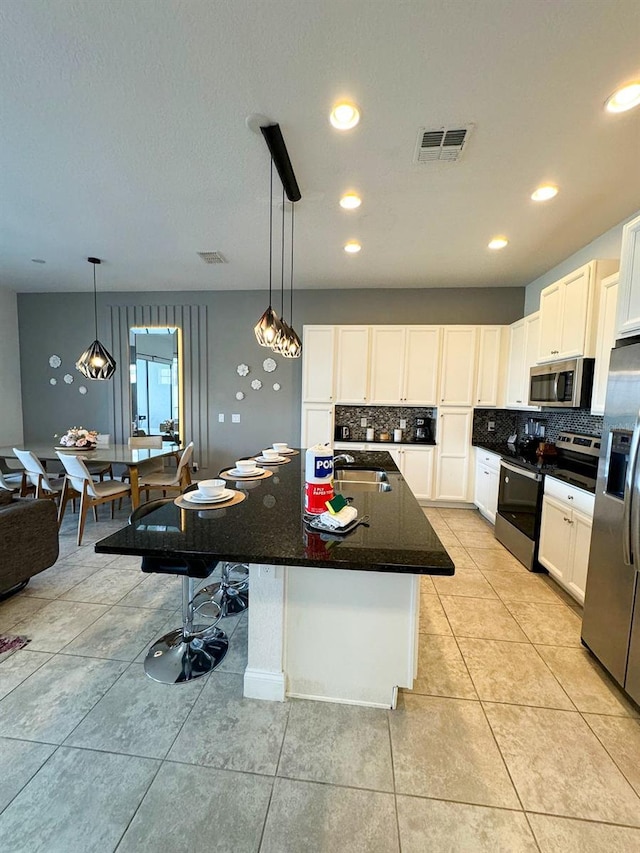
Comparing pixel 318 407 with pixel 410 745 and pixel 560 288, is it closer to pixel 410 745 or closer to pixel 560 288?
pixel 560 288

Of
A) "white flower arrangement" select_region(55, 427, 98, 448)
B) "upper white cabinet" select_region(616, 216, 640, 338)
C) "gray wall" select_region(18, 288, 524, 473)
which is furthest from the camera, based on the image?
"gray wall" select_region(18, 288, 524, 473)

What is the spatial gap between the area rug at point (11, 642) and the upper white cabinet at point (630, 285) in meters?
3.75

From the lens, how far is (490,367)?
438 cm

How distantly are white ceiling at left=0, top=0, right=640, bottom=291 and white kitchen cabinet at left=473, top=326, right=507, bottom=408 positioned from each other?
109cm

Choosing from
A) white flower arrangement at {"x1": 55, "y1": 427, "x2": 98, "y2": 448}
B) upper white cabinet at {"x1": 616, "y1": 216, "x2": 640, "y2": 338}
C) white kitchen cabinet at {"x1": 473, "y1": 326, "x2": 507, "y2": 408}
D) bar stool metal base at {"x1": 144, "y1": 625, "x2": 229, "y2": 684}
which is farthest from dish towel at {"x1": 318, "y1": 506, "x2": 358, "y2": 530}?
white flower arrangement at {"x1": 55, "y1": 427, "x2": 98, "y2": 448}

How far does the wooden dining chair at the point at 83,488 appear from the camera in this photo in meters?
3.41

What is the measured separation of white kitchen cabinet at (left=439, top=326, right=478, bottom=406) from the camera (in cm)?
438

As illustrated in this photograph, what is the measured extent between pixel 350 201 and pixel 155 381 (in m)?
4.46

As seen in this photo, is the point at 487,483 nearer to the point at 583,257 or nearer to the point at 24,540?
the point at 583,257

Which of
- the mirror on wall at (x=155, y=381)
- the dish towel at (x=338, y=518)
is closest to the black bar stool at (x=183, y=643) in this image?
A: the dish towel at (x=338, y=518)

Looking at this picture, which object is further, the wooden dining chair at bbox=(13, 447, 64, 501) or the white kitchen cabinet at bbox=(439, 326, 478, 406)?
the white kitchen cabinet at bbox=(439, 326, 478, 406)

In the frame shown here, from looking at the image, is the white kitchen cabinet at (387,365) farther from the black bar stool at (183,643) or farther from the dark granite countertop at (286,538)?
the black bar stool at (183,643)

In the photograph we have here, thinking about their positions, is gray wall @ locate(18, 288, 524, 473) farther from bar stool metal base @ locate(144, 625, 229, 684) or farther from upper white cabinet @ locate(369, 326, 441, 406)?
bar stool metal base @ locate(144, 625, 229, 684)

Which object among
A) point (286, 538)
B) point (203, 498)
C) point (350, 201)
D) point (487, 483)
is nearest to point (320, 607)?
point (286, 538)
